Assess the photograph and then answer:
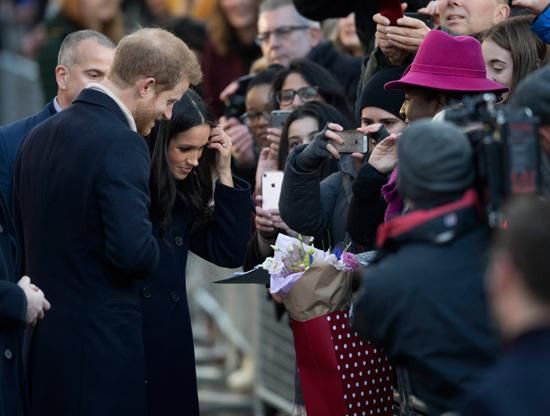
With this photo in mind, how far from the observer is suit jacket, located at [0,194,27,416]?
502 centimetres

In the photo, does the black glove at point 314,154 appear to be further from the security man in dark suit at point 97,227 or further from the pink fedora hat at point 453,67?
the security man in dark suit at point 97,227

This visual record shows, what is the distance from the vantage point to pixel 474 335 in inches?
147

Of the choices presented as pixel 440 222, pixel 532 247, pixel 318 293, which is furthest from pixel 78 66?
pixel 532 247

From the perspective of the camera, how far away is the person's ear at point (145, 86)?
5.20 metres

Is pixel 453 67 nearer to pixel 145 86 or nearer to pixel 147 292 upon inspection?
pixel 145 86

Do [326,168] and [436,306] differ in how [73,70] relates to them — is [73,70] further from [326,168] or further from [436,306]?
[436,306]

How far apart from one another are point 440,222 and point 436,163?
168 mm

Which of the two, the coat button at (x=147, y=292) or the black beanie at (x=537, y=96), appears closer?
the black beanie at (x=537, y=96)

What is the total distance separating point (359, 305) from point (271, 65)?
13.1 ft

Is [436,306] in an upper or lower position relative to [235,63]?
upper

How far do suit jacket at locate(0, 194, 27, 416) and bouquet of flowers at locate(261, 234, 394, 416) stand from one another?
0.94m

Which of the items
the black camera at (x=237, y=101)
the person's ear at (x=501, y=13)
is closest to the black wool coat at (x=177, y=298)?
the person's ear at (x=501, y=13)

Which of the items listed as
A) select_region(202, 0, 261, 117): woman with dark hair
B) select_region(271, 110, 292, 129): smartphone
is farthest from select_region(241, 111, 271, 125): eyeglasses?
select_region(202, 0, 261, 117): woman with dark hair

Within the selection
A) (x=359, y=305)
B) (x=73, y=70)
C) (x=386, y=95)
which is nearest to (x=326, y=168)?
(x=386, y=95)
